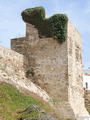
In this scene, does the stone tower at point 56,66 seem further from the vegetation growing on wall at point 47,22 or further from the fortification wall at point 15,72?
the fortification wall at point 15,72

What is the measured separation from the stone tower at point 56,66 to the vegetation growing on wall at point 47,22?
0.18 metres

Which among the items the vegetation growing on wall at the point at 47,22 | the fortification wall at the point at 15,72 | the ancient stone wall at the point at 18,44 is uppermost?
the vegetation growing on wall at the point at 47,22

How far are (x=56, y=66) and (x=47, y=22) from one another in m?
2.89

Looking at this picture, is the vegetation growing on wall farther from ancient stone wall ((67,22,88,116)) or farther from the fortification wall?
the fortification wall

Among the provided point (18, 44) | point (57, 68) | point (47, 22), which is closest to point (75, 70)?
point (57, 68)

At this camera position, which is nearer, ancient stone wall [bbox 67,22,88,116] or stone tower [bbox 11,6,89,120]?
stone tower [bbox 11,6,89,120]

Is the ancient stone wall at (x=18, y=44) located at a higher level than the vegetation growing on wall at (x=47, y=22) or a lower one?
lower

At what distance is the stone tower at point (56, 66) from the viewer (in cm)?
1512

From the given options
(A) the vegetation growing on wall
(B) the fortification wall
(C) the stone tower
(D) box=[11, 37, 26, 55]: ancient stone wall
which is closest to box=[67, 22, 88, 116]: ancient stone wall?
(C) the stone tower

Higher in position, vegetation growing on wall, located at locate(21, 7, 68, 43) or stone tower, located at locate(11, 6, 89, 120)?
vegetation growing on wall, located at locate(21, 7, 68, 43)

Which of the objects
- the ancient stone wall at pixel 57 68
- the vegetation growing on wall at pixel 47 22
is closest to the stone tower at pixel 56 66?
the ancient stone wall at pixel 57 68

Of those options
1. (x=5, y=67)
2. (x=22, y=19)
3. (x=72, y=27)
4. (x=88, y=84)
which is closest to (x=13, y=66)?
(x=5, y=67)

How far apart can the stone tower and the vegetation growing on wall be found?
0.18 meters

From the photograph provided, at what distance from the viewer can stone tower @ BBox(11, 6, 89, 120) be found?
1512 cm
